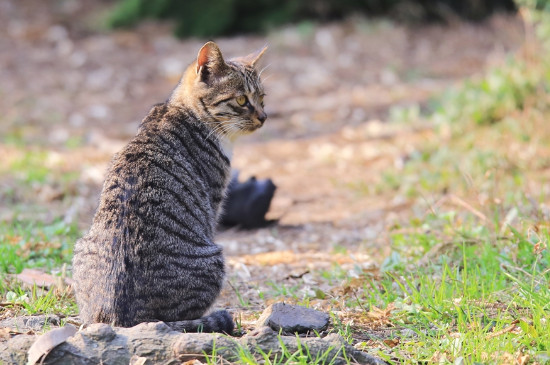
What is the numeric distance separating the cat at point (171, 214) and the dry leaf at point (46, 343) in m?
0.32

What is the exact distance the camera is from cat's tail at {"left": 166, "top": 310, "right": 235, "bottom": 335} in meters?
3.18

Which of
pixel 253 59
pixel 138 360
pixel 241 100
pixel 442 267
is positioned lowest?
pixel 442 267

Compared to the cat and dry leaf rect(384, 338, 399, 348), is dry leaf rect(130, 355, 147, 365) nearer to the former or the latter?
the cat

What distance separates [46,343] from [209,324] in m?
0.76

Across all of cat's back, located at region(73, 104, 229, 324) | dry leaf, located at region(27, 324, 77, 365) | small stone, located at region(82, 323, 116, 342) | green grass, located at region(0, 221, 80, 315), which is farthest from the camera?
green grass, located at region(0, 221, 80, 315)

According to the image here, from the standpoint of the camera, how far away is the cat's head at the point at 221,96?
3.94 metres

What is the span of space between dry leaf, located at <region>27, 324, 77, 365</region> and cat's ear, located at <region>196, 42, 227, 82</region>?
172 cm

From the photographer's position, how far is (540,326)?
9.98 feet

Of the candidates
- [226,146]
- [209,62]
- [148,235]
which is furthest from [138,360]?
[209,62]

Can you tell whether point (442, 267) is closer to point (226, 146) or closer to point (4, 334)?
point (226, 146)

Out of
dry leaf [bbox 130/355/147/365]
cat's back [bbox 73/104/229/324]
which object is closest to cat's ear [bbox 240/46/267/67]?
cat's back [bbox 73/104/229/324]

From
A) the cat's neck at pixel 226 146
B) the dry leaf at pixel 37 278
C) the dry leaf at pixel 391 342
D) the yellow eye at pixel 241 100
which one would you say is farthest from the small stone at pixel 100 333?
the yellow eye at pixel 241 100

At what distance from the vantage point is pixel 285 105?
945 cm

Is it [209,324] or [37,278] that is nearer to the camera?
[209,324]
